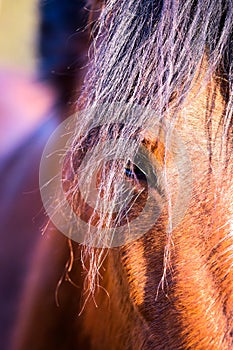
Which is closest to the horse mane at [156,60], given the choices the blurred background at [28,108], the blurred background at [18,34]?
the blurred background at [28,108]

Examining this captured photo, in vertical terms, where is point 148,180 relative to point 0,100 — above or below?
below

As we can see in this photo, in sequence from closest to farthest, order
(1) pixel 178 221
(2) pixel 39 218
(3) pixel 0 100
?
(1) pixel 178 221 → (2) pixel 39 218 → (3) pixel 0 100

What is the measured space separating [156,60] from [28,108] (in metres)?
0.39

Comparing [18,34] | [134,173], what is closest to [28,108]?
[18,34]

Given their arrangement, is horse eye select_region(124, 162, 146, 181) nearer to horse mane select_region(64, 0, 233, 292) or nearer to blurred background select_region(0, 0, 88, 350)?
horse mane select_region(64, 0, 233, 292)

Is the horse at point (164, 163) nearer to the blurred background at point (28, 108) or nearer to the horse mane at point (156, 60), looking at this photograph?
the horse mane at point (156, 60)

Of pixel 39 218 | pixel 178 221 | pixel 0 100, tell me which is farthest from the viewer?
pixel 0 100

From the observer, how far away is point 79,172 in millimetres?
705

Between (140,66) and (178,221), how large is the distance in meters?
0.19

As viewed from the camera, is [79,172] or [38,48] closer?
[79,172]

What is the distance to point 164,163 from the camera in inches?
24.6

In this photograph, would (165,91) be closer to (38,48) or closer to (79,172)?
(79,172)

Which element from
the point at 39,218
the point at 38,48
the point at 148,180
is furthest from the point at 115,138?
the point at 38,48

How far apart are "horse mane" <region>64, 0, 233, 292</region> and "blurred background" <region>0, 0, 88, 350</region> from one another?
0.64 feet
